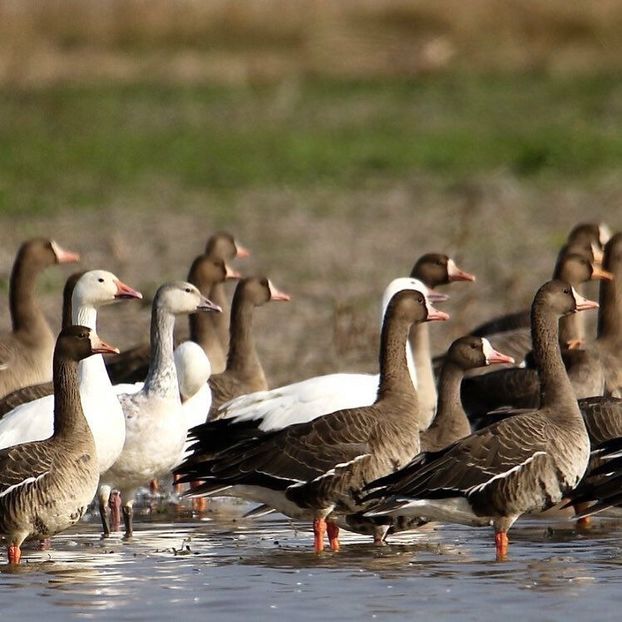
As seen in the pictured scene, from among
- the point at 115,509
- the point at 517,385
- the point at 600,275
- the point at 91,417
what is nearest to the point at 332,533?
the point at 91,417

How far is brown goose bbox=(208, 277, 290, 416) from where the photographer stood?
14.4m

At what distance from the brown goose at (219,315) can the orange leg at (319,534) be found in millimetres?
4365

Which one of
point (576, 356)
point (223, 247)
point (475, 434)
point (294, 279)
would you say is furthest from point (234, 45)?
point (475, 434)

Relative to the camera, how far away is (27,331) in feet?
50.7

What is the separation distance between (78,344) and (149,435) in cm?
120

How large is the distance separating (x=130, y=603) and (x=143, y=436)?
108 inches

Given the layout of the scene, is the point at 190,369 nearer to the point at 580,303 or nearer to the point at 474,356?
the point at 474,356

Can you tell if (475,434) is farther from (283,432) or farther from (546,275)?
(546,275)

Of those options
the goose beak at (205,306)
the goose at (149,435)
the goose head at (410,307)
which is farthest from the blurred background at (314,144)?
the goose head at (410,307)

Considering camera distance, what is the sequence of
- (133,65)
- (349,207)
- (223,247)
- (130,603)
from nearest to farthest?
1. (130,603)
2. (223,247)
3. (349,207)
4. (133,65)

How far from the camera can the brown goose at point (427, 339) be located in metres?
14.2

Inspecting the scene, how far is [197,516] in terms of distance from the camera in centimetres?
1284

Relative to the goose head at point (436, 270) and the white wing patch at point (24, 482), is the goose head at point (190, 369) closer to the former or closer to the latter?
the white wing patch at point (24, 482)

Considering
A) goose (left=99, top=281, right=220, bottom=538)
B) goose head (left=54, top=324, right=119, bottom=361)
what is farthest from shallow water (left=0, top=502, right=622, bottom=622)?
goose head (left=54, top=324, right=119, bottom=361)
